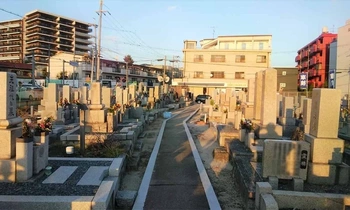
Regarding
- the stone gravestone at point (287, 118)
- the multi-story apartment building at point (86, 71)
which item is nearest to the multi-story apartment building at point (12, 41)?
the multi-story apartment building at point (86, 71)

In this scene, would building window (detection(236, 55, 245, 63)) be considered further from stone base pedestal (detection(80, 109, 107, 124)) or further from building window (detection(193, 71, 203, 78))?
stone base pedestal (detection(80, 109, 107, 124))

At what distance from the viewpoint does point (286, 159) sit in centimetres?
549

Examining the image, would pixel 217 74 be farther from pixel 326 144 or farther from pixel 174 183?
pixel 326 144

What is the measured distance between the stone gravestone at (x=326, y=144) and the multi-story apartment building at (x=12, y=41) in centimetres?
8191

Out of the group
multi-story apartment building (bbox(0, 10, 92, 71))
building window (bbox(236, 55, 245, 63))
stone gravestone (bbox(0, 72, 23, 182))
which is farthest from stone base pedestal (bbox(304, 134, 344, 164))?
multi-story apartment building (bbox(0, 10, 92, 71))

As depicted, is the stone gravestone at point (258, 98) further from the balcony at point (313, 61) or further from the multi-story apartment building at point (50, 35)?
the multi-story apartment building at point (50, 35)

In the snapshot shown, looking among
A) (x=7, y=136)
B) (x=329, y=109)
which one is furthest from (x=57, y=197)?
(x=329, y=109)

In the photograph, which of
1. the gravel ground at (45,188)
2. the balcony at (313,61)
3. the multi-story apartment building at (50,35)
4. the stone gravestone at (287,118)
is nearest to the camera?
the gravel ground at (45,188)

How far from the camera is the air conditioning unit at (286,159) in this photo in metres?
5.46

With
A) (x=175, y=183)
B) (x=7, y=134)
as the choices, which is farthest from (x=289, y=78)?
(x=7, y=134)

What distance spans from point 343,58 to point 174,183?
126 ft

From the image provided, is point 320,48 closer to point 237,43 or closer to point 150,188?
point 237,43

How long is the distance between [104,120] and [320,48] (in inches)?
1923

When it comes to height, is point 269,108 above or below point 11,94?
below
